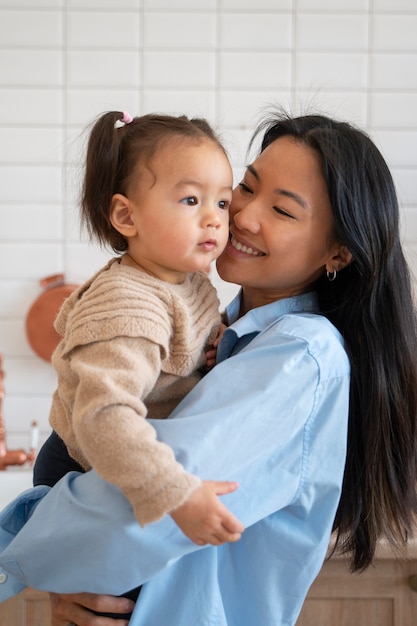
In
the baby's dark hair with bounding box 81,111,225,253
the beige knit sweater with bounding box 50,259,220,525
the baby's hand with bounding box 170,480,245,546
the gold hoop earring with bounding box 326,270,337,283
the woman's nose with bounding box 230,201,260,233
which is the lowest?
the baby's hand with bounding box 170,480,245,546

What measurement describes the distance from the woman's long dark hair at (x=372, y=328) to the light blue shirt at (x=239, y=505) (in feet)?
0.30

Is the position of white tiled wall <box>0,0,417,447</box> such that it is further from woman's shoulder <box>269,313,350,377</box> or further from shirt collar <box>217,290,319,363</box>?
woman's shoulder <box>269,313,350,377</box>

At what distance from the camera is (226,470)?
1.06 m

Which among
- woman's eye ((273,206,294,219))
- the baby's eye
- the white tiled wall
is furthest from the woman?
the white tiled wall

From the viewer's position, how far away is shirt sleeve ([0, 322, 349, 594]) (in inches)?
41.3

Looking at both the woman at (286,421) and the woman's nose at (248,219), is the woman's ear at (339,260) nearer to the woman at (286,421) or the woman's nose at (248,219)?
the woman at (286,421)

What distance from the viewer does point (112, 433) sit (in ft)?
3.22

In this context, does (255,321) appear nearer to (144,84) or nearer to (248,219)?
(248,219)

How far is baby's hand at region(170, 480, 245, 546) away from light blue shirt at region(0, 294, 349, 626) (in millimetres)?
47

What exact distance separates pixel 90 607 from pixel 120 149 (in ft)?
2.05

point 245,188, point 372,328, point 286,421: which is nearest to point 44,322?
point 245,188

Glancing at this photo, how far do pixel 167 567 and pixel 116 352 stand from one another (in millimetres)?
312

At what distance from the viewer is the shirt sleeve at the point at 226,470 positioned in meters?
1.05

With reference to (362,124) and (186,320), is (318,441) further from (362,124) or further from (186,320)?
(362,124)
